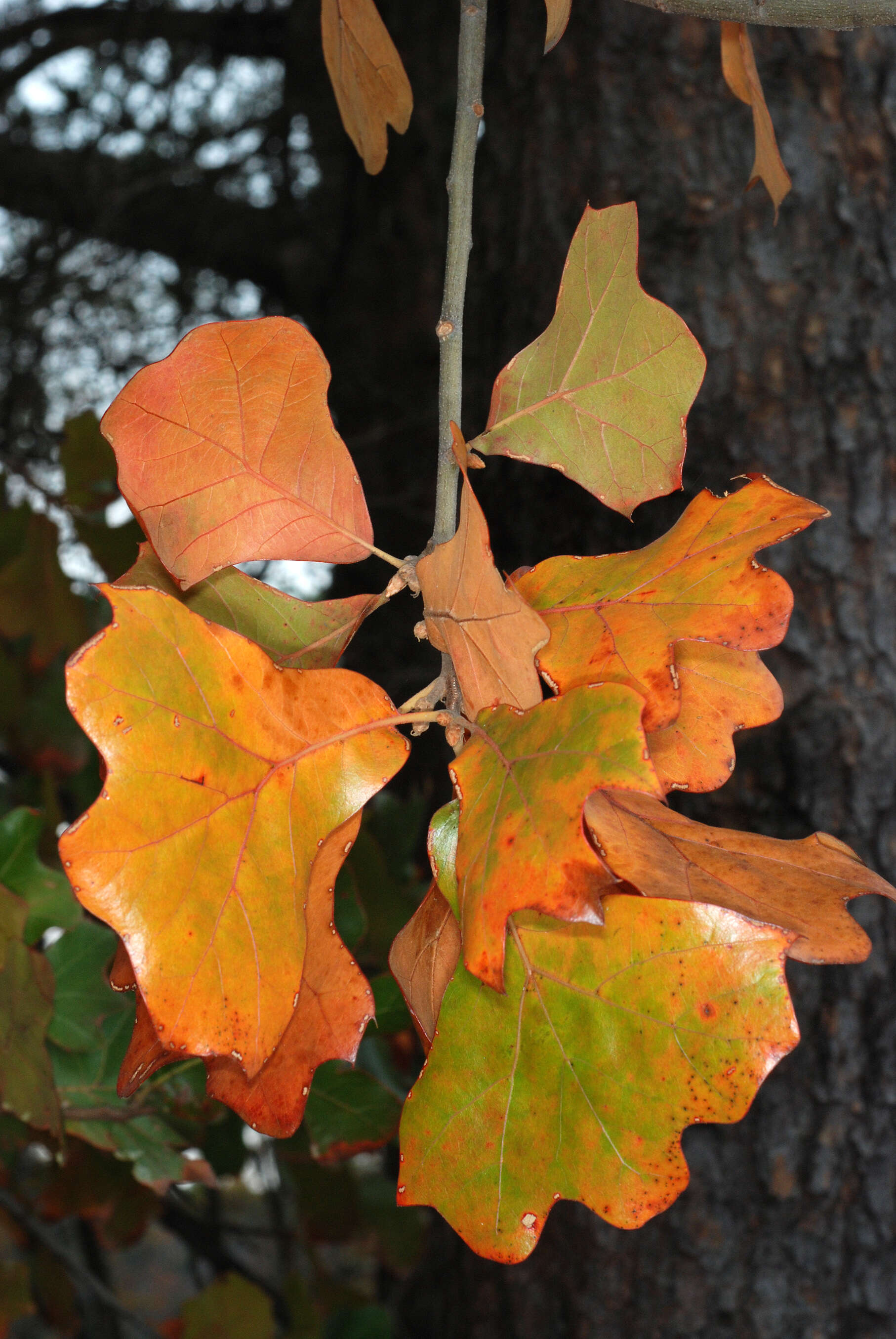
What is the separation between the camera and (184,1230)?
4.36 ft

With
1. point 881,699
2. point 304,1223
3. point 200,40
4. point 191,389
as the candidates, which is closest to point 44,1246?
point 304,1223

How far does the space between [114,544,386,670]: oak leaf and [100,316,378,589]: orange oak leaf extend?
0.02 meters

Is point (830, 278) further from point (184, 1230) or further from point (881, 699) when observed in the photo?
point (184, 1230)

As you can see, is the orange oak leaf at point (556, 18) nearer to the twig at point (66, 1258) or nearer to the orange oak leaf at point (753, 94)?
the orange oak leaf at point (753, 94)

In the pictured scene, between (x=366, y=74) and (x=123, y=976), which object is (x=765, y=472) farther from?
(x=123, y=976)

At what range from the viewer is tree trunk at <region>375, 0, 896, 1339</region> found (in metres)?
0.77

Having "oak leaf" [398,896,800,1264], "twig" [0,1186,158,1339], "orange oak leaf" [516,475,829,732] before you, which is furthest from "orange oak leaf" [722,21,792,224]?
"twig" [0,1186,158,1339]

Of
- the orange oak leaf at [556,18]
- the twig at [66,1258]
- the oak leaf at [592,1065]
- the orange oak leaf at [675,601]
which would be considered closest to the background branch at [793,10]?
the orange oak leaf at [556,18]

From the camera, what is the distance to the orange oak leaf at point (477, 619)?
0.25 metres

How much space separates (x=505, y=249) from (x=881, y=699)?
0.52 meters

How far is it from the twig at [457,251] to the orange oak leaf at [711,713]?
0.09 meters

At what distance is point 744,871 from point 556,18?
0.94 ft

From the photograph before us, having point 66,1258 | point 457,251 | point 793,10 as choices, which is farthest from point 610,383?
point 66,1258

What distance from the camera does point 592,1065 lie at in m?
0.28
